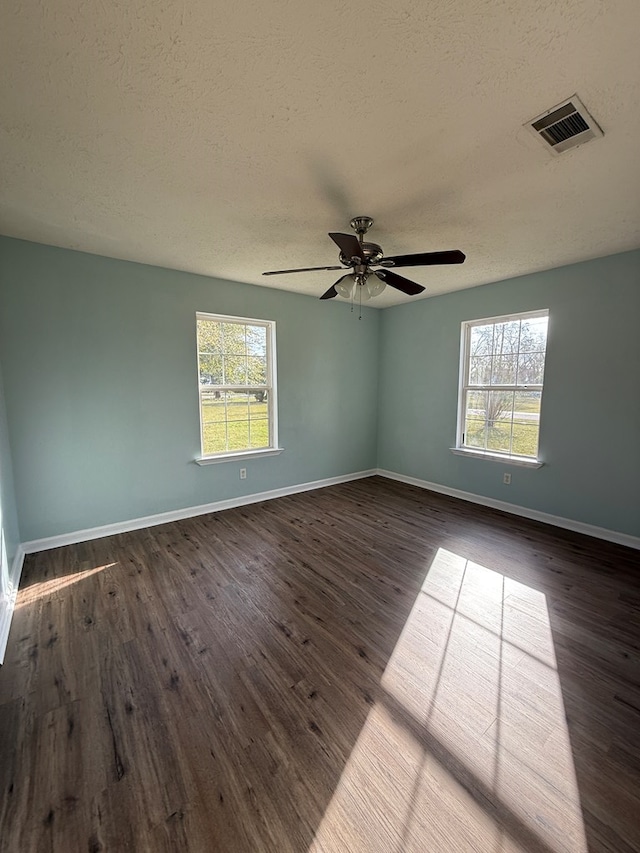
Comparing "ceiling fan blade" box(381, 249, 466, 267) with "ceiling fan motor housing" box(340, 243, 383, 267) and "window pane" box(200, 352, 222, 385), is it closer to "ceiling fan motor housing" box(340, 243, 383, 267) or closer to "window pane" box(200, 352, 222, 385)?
"ceiling fan motor housing" box(340, 243, 383, 267)

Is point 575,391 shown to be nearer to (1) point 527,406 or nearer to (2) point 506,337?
(1) point 527,406

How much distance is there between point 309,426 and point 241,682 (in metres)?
3.32

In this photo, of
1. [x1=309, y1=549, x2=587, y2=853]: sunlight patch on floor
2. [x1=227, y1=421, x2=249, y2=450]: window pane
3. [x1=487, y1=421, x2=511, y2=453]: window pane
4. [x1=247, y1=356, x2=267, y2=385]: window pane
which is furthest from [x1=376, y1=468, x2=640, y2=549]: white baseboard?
[x1=247, y1=356, x2=267, y2=385]: window pane

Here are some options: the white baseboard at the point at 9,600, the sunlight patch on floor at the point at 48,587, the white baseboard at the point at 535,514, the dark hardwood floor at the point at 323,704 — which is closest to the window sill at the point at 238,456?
the dark hardwood floor at the point at 323,704

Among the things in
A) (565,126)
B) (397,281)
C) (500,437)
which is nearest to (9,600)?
(397,281)

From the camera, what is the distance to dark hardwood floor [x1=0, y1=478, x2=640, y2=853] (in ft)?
3.80

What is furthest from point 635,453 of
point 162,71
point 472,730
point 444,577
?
point 162,71

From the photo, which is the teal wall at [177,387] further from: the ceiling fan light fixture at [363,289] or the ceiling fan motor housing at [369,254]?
the ceiling fan motor housing at [369,254]

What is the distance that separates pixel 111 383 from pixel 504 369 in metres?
4.23

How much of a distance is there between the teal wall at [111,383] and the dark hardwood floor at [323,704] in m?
0.68

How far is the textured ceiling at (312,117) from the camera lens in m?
1.14

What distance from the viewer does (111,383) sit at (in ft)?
10.8

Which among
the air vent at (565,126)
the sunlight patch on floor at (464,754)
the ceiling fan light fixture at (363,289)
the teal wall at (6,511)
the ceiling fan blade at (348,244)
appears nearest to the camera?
the sunlight patch on floor at (464,754)

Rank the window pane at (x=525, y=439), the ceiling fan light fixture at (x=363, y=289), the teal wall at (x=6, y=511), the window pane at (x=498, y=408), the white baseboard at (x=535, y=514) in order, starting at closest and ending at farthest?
the teal wall at (x=6, y=511) → the ceiling fan light fixture at (x=363, y=289) → the white baseboard at (x=535, y=514) → the window pane at (x=525, y=439) → the window pane at (x=498, y=408)
